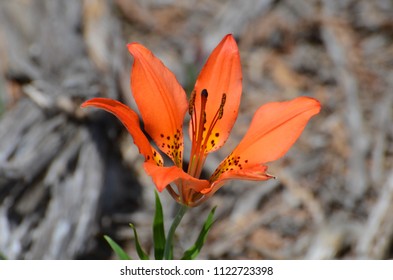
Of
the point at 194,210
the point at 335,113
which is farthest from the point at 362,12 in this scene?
the point at 194,210

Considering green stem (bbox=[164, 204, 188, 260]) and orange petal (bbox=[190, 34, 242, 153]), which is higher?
orange petal (bbox=[190, 34, 242, 153])

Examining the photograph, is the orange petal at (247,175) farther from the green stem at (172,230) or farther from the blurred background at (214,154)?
the blurred background at (214,154)

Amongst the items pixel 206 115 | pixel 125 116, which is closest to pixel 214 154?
pixel 206 115

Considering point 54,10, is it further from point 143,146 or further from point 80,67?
point 143,146

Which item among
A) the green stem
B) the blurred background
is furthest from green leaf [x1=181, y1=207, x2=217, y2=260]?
the blurred background

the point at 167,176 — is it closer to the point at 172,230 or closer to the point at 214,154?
the point at 172,230

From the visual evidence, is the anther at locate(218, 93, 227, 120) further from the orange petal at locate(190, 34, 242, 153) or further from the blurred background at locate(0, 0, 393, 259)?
the blurred background at locate(0, 0, 393, 259)
